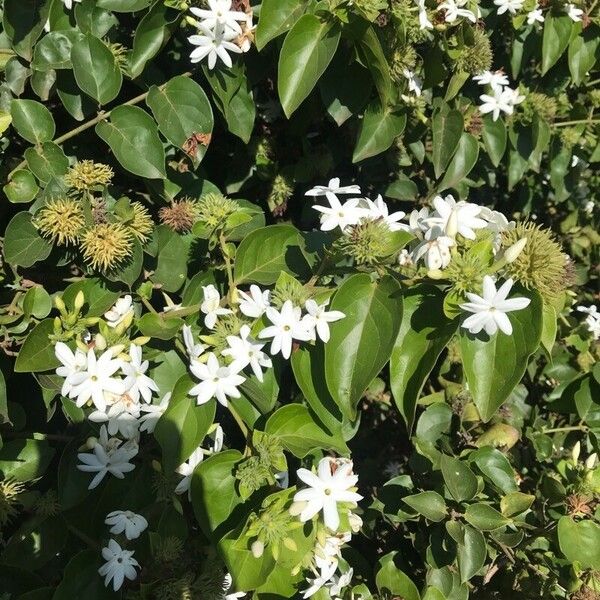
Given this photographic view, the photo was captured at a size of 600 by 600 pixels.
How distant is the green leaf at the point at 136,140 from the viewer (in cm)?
126

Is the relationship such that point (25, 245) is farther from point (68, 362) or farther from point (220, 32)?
point (220, 32)

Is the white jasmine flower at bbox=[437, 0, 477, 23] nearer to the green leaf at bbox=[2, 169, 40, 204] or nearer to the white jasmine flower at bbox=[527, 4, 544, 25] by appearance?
the white jasmine flower at bbox=[527, 4, 544, 25]

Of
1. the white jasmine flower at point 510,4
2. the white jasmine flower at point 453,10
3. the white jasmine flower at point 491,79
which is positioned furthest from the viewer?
the white jasmine flower at point 491,79

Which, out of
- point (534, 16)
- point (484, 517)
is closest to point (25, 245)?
point (484, 517)

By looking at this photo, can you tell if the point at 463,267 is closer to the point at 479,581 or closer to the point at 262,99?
the point at 262,99

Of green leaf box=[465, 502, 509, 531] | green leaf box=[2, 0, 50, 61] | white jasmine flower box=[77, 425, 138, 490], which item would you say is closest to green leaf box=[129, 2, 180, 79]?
green leaf box=[2, 0, 50, 61]

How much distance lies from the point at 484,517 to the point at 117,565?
80 cm

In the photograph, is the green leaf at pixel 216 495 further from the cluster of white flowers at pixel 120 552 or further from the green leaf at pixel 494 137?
the green leaf at pixel 494 137

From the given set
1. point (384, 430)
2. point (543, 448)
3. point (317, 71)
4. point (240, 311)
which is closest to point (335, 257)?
point (240, 311)

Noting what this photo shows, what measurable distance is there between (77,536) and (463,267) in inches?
40.6

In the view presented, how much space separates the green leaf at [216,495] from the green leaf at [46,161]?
67cm

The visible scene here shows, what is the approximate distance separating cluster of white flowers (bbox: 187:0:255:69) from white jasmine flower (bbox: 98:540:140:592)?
3.26ft

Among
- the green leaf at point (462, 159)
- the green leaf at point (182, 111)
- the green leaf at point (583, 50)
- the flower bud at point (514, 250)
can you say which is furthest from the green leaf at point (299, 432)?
the green leaf at point (583, 50)

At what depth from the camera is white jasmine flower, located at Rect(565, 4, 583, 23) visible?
5.64 feet
